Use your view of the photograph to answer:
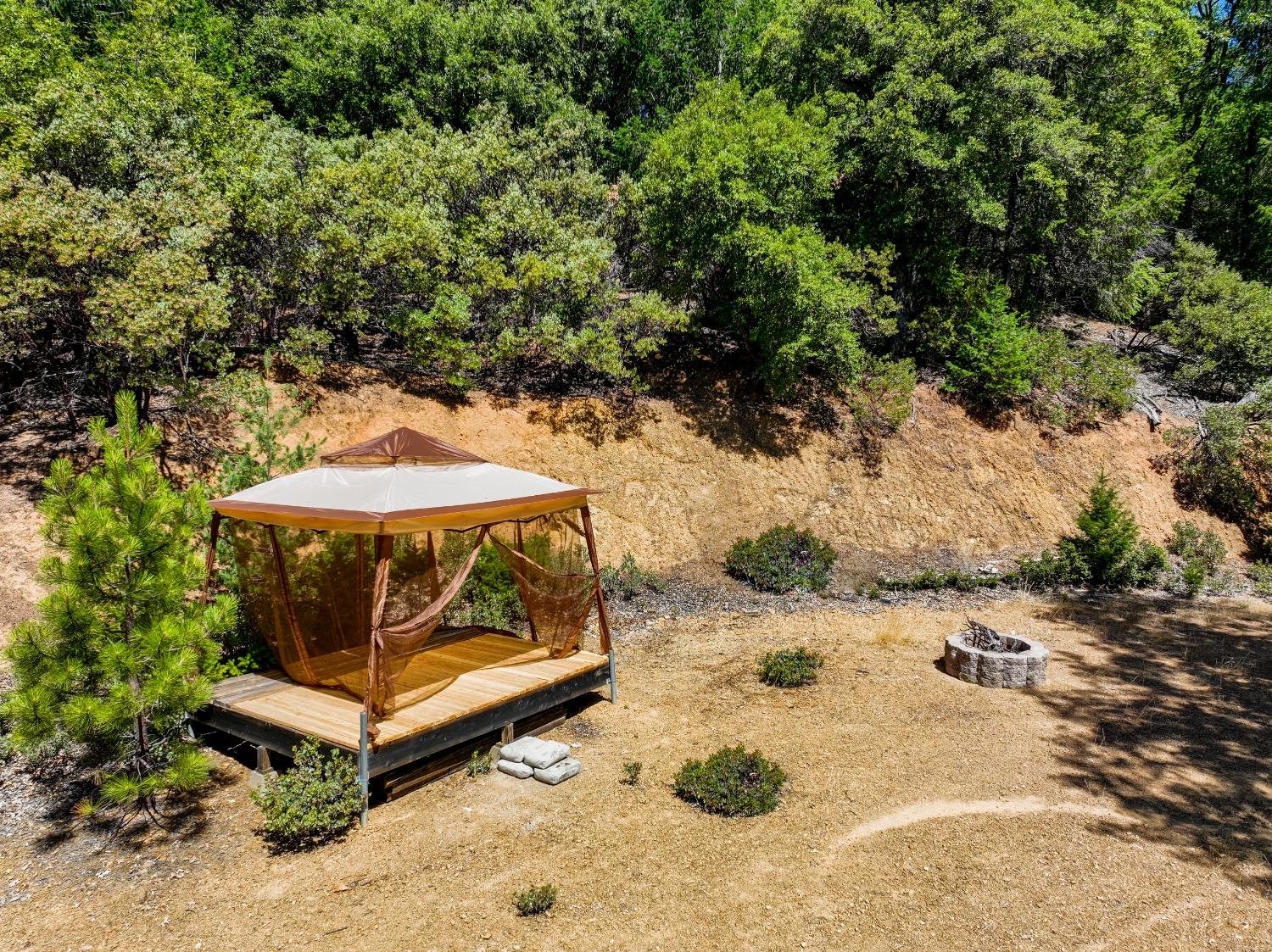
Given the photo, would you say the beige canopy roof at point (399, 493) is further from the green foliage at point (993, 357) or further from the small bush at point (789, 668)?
the green foliage at point (993, 357)

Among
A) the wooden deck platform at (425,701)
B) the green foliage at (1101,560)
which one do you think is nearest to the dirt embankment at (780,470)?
the green foliage at (1101,560)

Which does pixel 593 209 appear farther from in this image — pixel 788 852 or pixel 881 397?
pixel 788 852

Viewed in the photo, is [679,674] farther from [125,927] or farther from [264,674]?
[125,927]

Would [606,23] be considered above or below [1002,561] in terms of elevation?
above

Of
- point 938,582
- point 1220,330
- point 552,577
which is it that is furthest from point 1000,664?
point 1220,330

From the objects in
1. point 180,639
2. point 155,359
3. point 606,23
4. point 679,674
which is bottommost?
point 679,674

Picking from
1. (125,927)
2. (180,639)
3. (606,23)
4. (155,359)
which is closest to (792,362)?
(155,359)
